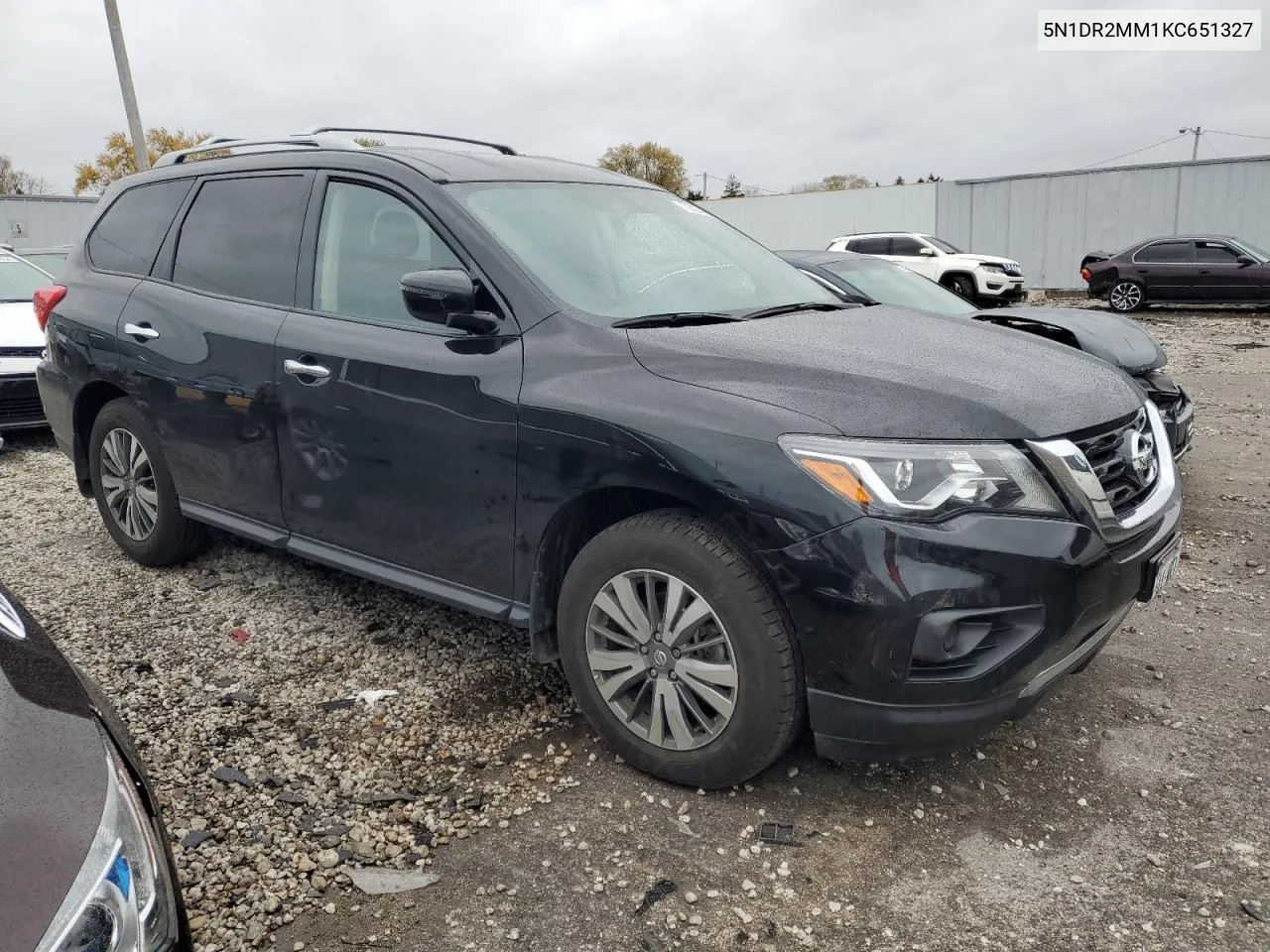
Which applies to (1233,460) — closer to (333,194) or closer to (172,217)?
(333,194)

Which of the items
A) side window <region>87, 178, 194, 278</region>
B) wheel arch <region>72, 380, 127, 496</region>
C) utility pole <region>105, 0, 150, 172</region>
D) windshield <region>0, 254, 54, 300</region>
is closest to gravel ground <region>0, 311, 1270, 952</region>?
wheel arch <region>72, 380, 127, 496</region>

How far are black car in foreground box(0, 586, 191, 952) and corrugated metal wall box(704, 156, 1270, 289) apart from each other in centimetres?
2481

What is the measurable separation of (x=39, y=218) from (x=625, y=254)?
2850cm

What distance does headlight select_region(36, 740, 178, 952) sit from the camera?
1.21 metres

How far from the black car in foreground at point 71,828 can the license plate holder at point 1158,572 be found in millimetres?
2426

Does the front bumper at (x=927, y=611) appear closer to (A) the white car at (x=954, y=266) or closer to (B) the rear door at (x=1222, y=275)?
(A) the white car at (x=954, y=266)

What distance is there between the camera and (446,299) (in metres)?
2.83

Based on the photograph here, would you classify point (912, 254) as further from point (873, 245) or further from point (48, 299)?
point (48, 299)

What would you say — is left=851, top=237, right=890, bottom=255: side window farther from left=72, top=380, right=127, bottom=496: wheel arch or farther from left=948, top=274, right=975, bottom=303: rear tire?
left=72, top=380, right=127, bottom=496: wheel arch

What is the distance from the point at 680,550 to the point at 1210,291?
59.0 feet

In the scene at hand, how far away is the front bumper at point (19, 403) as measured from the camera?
710 centimetres

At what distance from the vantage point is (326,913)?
230 cm

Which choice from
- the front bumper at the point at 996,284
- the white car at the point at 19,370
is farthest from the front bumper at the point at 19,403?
the front bumper at the point at 996,284

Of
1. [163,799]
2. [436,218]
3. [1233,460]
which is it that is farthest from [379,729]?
[1233,460]
